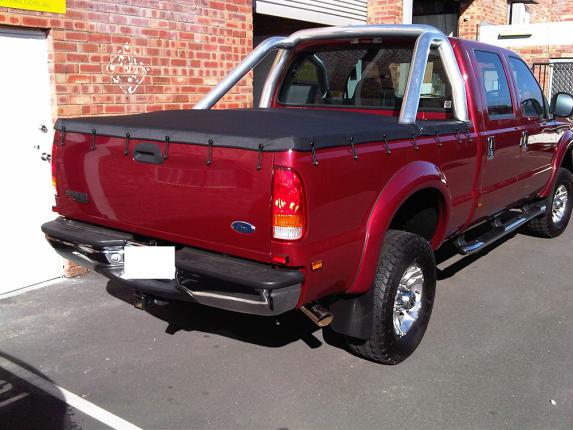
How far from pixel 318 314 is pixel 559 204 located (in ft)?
15.9

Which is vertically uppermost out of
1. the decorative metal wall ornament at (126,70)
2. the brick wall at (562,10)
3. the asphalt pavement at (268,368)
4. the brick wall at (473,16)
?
the brick wall at (562,10)

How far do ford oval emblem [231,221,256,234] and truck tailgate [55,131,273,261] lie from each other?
0.05 ft

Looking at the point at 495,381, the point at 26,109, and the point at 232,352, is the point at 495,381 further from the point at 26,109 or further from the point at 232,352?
the point at 26,109

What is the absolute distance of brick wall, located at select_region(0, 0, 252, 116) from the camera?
5238 millimetres

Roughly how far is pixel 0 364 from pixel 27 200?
1.72 m

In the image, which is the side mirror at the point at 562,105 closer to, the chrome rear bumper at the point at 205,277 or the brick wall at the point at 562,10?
the chrome rear bumper at the point at 205,277

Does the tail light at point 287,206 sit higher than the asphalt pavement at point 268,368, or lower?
higher

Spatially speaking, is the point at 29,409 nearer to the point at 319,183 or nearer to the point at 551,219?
the point at 319,183

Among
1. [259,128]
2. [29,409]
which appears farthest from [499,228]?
[29,409]

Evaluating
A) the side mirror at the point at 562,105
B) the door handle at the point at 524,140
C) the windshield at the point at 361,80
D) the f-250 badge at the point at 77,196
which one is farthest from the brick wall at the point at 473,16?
the f-250 badge at the point at 77,196

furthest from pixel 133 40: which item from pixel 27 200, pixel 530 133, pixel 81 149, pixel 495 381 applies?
pixel 495 381

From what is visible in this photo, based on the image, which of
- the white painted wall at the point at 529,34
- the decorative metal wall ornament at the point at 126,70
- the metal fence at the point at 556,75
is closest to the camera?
the decorative metal wall ornament at the point at 126,70

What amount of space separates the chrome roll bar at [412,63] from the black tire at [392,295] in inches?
31.3

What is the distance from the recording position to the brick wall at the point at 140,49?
5.24 m
